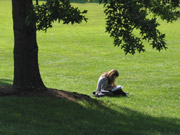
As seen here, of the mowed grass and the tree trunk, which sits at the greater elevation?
the tree trunk

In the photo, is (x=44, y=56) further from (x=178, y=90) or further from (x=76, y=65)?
(x=178, y=90)

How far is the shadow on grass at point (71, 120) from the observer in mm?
9492

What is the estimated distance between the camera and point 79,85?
20.0 meters

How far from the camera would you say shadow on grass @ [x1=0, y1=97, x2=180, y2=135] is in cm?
949

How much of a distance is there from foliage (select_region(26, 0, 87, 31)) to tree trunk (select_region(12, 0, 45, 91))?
5.26ft

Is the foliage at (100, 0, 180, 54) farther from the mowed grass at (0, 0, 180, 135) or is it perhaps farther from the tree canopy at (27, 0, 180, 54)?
the mowed grass at (0, 0, 180, 135)

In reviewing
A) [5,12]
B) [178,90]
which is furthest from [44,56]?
[5,12]

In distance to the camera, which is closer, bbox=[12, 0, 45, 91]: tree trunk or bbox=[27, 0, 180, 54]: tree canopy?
bbox=[27, 0, 180, 54]: tree canopy

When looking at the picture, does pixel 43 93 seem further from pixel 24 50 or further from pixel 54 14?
pixel 54 14

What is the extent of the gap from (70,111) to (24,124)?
1789mm

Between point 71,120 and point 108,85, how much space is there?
508 centimetres

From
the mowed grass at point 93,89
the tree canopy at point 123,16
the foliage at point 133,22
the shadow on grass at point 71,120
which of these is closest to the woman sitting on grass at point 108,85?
the mowed grass at point 93,89

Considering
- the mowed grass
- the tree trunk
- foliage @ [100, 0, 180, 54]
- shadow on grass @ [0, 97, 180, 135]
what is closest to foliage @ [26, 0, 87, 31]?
foliage @ [100, 0, 180, 54]

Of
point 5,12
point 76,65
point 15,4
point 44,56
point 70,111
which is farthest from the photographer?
point 5,12
